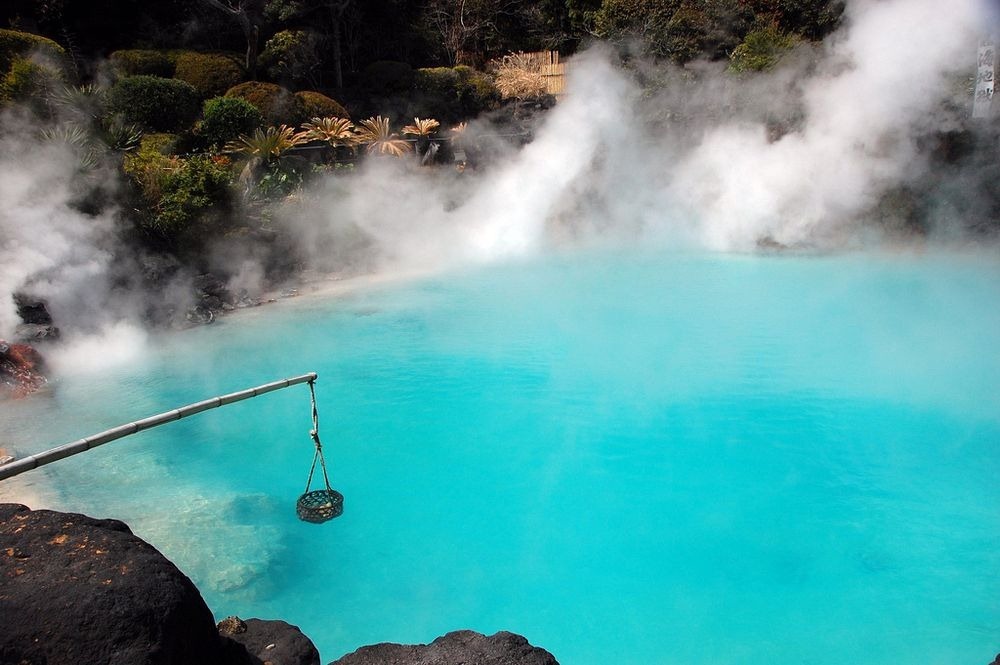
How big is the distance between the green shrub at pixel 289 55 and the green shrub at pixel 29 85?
558 centimetres

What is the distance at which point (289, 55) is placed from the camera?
15453mm

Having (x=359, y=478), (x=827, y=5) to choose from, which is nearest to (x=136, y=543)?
(x=359, y=478)

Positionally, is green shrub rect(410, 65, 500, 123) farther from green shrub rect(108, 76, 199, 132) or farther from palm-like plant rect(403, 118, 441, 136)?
green shrub rect(108, 76, 199, 132)

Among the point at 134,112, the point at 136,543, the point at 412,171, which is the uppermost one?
the point at 134,112

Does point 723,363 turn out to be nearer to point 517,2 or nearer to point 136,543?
point 136,543

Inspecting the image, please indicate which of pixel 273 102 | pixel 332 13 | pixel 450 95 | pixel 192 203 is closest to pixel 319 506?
pixel 192 203

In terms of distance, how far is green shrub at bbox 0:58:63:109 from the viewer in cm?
973

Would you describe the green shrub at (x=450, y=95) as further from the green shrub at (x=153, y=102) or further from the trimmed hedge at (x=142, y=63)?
the green shrub at (x=153, y=102)

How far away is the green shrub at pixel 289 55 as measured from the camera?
50.4 feet

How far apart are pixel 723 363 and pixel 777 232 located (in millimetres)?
6039

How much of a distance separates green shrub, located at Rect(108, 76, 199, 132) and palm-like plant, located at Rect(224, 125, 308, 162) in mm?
1368

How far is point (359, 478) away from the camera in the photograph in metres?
5.30

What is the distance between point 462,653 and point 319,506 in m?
1.77

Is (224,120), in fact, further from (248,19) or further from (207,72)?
(248,19)
